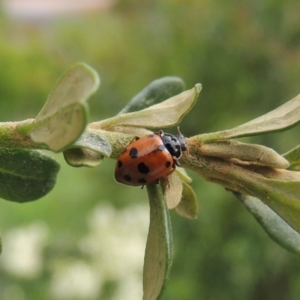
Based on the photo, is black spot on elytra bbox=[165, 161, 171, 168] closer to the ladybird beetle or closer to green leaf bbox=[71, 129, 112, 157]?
the ladybird beetle

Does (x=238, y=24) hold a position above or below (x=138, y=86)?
above

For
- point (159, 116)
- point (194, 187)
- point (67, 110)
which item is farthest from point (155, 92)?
point (194, 187)

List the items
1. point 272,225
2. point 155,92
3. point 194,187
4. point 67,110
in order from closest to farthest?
point 67,110, point 272,225, point 155,92, point 194,187

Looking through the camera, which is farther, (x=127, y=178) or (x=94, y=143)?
(x=127, y=178)

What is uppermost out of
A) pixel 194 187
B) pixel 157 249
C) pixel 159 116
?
pixel 159 116

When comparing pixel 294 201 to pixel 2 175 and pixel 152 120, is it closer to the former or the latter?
pixel 152 120

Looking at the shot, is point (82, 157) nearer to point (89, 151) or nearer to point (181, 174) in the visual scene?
point (89, 151)

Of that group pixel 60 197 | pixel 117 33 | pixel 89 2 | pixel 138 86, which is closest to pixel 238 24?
pixel 138 86

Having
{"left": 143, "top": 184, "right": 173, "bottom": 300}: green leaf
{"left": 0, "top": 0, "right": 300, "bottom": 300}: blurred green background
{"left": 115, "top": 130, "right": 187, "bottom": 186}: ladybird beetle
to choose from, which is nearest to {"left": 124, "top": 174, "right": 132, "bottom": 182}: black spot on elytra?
{"left": 115, "top": 130, "right": 187, "bottom": 186}: ladybird beetle
